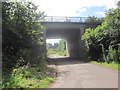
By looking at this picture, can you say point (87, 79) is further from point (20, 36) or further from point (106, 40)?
point (106, 40)

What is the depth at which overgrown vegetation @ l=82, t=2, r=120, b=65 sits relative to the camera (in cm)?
1430

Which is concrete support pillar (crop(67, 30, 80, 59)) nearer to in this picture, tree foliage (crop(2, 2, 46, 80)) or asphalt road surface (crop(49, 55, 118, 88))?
tree foliage (crop(2, 2, 46, 80))

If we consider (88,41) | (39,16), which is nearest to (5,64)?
(39,16)

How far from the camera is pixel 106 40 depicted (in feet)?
57.8

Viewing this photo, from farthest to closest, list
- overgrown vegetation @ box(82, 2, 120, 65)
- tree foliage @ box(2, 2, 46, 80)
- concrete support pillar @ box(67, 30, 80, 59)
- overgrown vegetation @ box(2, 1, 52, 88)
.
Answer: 1. concrete support pillar @ box(67, 30, 80, 59)
2. overgrown vegetation @ box(82, 2, 120, 65)
3. tree foliage @ box(2, 2, 46, 80)
4. overgrown vegetation @ box(2, 1, 52, 88)

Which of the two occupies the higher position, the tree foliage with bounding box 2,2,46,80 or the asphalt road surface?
the tree foliage with bounding box 2,2,46,80

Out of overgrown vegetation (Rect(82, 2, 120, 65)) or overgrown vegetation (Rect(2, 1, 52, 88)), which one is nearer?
overgrown vegetation (Rect(2, 1, 52, 88))

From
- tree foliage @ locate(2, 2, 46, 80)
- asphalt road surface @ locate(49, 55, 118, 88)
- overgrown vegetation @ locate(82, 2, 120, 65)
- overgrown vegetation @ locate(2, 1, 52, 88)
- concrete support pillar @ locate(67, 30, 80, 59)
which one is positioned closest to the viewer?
asphalt road surface @ locate(49, 55, 118, 88)

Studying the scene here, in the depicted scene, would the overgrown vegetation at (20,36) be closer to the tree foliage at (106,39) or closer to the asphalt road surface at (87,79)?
the asphalt road surface at (87,79)

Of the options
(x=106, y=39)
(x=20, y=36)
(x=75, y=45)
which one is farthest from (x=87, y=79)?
(x=75, y=45)

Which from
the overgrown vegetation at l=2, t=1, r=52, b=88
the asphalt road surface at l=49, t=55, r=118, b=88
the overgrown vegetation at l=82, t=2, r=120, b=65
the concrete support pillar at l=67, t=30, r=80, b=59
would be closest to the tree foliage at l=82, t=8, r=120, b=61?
the overgrown vegetation at l=82, t=2, r=120, b=65

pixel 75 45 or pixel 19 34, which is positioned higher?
pixel 19 34

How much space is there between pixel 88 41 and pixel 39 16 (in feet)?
27.2

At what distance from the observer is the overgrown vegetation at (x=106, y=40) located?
14.3 metres
